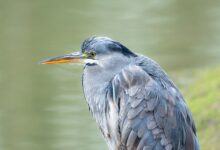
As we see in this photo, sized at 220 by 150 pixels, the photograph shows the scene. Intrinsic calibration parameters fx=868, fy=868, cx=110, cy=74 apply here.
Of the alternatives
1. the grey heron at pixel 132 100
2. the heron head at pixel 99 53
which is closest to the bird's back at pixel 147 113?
the grey heron at pixel 132 100

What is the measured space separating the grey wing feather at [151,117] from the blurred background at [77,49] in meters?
1.63

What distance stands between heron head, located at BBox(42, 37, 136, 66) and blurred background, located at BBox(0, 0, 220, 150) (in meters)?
1.84

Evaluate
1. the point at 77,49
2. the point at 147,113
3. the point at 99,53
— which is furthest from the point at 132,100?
the point at 77,49

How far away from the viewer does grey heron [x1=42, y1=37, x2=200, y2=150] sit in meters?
6.94

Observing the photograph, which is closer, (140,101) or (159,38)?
(140,101)

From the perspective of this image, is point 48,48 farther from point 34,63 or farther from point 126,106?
→ point 126,106

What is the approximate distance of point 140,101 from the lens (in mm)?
7008

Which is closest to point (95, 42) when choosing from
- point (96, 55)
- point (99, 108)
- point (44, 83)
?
point (96, 55)

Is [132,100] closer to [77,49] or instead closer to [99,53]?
[99,53]

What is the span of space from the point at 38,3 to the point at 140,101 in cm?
968

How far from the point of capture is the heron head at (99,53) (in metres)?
7.18

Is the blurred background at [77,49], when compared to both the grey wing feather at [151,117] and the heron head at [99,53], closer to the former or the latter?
the grey wing feather at [151,117]

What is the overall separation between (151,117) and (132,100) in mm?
210

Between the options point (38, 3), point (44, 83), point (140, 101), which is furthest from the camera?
point (38, 3)
